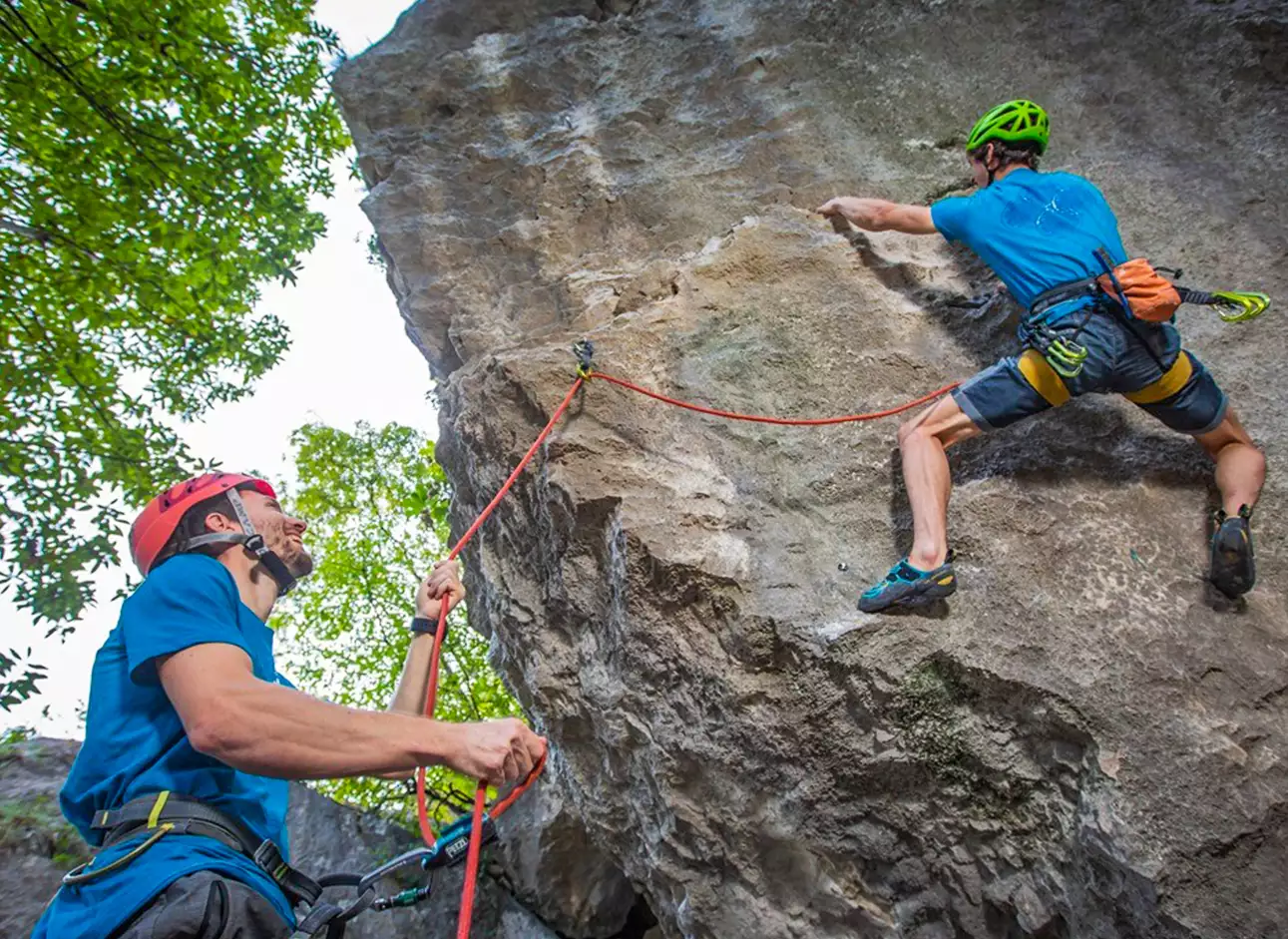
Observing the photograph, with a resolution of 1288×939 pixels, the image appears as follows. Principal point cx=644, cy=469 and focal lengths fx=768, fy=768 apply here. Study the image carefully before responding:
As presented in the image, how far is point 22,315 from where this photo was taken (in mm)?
5957

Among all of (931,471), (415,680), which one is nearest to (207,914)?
(415,680)

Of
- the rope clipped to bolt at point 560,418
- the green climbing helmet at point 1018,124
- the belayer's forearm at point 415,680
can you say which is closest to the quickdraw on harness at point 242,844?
the rope clipped to bolt at point 560,418

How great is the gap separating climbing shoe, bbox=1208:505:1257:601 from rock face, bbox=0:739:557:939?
4.01 meters

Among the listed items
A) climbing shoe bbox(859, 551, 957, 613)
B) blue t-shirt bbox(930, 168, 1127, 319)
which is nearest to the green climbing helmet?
blue t-shirt bbox(930, 168, 1127, 319)

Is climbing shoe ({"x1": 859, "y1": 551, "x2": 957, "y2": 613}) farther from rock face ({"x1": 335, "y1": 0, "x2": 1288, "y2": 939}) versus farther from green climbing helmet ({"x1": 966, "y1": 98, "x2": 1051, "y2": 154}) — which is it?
green climbing helmet ({"x1": 966, "y1": 98, "x2": 1051, "y2": 154})

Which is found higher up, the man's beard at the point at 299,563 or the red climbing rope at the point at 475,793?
the man's beard at the point at 299,563

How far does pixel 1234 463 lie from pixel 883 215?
169 centimetres

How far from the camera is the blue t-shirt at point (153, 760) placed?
64.9 inches

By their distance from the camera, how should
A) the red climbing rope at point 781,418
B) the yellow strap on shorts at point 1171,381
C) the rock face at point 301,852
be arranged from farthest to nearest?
the rock face at point 301,852 → the red climbing rope at point 781,418 → the yellow strap on shorts at point 1171,381

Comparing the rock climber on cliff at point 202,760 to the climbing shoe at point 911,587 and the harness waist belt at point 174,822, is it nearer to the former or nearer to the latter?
the harness waist belt at point 174,822

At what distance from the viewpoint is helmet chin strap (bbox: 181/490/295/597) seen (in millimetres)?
2320

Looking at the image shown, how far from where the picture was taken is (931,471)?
2674mm

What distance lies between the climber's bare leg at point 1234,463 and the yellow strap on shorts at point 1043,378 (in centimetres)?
51

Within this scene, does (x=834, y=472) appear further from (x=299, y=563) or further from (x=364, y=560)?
(x=364, y=560)
